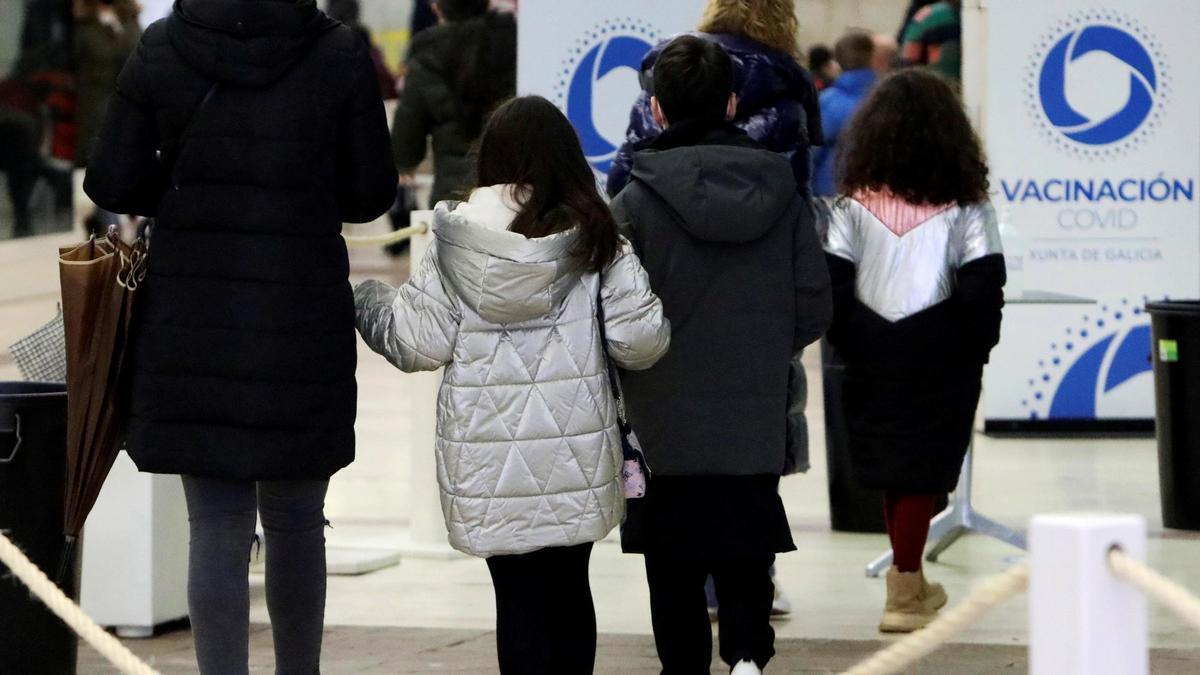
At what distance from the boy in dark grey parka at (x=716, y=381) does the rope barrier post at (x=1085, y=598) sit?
1.94 metres

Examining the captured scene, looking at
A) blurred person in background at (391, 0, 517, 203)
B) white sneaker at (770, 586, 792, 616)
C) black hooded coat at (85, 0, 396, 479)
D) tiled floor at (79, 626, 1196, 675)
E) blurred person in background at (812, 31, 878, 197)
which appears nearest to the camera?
black hooded coat at (85, 0, 396, 479)

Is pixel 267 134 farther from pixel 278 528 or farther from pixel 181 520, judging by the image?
pixel 181 520

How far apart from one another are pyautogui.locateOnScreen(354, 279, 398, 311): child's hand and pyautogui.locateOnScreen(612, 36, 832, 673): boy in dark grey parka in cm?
57

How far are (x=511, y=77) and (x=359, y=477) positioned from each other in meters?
1.84

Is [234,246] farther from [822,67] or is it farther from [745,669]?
[822,67]

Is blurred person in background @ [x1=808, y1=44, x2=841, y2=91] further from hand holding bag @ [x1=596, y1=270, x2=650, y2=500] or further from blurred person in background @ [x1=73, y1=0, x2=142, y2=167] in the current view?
hand holding bag @ [x1=596, y1=270, x2=650, y2=500]

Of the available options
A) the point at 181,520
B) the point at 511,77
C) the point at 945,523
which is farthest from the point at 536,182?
the point at 511,77

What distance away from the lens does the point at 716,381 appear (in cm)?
424

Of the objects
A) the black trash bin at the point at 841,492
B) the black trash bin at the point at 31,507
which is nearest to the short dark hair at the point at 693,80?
the black trash bin at the point at 31,507

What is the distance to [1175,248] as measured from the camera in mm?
8680

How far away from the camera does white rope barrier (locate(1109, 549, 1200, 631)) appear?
2215 millimetres

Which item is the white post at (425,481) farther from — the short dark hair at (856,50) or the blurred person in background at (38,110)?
the blurred person in background at (38,110)

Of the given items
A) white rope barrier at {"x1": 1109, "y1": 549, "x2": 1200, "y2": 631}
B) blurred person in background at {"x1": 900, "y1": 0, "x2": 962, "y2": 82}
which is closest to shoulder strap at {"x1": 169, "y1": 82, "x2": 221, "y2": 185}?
white rope barrier at {"x1": 1109, "y1": 549, "x2": 1200, "y2": 631}

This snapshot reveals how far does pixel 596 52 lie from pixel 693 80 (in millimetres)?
2415
